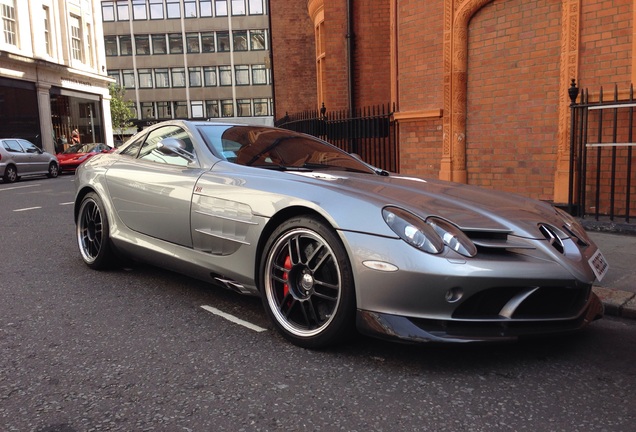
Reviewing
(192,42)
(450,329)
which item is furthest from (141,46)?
(450,329)

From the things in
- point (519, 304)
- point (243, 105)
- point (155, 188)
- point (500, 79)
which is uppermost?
point (243, 105)

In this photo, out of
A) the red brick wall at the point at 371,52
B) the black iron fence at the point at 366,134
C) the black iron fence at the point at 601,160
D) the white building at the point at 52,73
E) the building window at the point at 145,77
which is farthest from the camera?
the building window at the point at 145,77

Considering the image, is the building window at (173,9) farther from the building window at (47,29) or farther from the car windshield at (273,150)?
the car windshield at (273,150)

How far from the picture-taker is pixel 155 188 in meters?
4.38

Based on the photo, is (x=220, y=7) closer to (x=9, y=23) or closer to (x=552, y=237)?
(x=9, y=23)

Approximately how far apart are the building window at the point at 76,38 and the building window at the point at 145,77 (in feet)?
82.0

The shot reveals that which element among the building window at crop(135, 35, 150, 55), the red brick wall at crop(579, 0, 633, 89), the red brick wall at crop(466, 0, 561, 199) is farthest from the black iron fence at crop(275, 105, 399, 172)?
the building window at crop(135, 35, 150, 55)

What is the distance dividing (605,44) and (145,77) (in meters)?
59.9

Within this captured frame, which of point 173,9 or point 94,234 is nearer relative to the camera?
point 94,234

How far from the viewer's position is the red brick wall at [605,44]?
23.6 feet

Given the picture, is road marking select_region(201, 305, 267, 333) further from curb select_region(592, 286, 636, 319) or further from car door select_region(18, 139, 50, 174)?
car door select_region(18, 139, 50, 174)

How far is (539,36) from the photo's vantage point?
813cm

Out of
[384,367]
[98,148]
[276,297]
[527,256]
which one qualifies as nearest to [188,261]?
[276,297]

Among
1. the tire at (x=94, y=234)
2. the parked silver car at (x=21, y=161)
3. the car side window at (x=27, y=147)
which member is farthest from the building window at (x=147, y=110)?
the tire at (x=94, y=234)
